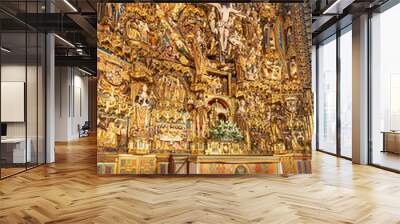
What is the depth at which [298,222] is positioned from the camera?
454 cm

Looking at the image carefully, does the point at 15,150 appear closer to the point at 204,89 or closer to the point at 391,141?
the point at 204,89

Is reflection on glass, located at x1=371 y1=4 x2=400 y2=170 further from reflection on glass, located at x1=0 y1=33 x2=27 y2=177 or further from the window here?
reflection on glass, located at x1=0 y1=33 x2=27 y2=177

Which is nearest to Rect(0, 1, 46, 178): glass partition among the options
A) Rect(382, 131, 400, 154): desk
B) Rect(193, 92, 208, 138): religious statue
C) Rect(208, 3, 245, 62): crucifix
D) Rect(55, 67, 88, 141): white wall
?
Rect(193, 92, 208, 138): religious statue

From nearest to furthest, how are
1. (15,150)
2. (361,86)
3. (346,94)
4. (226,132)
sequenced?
(226,132)
(15,150)
(361,86)
(346,94)

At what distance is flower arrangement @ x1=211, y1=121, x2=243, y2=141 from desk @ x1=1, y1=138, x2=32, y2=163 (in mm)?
4418

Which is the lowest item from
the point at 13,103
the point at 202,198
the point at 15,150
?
the point at 202,198

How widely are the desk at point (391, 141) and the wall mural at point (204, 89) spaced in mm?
2333

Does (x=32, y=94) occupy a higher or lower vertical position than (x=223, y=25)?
lower

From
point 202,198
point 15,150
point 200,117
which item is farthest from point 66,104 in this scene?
point 202,198

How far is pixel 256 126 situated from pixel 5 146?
17.8 feet

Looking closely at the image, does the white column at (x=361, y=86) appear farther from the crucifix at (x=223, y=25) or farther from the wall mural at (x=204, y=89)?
the crucifix at (x=223, y=25)

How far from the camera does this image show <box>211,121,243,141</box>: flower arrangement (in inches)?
309

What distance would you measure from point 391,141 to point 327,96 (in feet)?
13.2

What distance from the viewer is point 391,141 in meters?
8.77
